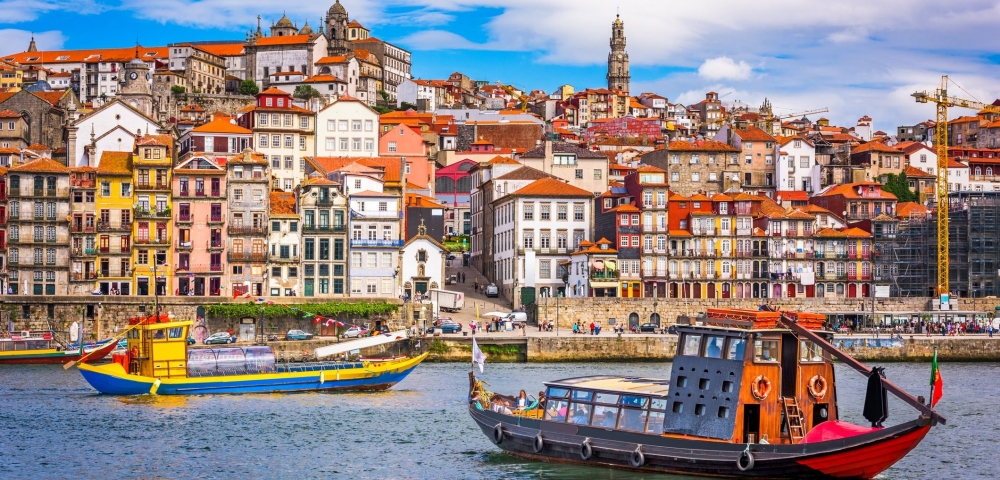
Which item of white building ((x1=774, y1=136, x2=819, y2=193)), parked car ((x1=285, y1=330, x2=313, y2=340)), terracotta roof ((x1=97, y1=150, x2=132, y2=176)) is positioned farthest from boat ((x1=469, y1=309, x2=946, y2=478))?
white building ((x1=774, y1=136, x2=819, y2=193))

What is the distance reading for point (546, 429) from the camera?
35656 millimetres

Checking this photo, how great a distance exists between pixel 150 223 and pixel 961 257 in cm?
5386

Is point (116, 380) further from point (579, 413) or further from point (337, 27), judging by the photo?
point (337, 27)

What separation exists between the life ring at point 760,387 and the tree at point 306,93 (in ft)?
352

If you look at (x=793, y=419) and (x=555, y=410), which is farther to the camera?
(x=555, y=410)

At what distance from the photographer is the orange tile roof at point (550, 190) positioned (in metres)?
90.2

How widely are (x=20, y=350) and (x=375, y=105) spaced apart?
300 ft

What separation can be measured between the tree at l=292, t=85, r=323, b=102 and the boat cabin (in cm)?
10577

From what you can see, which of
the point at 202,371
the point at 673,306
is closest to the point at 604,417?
the point at 202,371

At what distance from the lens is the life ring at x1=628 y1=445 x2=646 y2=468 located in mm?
Answer: 32656

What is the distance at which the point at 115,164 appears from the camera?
83.9m

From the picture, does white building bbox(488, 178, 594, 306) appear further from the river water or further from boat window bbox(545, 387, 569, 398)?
boat window bbox(545, 387, 569, 398)

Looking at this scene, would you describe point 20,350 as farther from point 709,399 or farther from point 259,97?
point 709,399

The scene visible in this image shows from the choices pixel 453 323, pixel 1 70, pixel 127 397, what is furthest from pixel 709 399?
pixel 1 70
